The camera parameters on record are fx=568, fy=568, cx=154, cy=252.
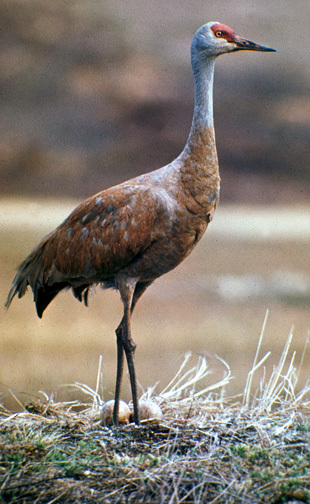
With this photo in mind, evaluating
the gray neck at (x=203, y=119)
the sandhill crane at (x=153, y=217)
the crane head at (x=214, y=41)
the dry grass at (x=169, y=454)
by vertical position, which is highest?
the crane head at (x=214, y=41)

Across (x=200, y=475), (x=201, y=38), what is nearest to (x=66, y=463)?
(x=200, y=475)

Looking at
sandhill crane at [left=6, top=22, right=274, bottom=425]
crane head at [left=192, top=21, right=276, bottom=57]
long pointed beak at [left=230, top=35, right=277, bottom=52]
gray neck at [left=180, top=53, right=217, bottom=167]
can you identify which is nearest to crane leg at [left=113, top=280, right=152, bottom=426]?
sandhill crane at [left=6, top=22, right=274, bottom=425]

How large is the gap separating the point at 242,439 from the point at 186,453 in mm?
358

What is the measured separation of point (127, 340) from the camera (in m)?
3.58

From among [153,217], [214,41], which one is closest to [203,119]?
[214,41]

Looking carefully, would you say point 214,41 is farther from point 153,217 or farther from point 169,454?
point 169,454

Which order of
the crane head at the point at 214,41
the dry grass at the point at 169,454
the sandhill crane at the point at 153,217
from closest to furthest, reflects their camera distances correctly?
the dry grass at the point at 169,454, the sandhill crane at the point at 153,217, the crane head at the point at 214,41

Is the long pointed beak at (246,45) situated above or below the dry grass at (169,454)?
above

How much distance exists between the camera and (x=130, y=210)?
10.9 feet

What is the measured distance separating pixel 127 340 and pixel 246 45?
1.97m

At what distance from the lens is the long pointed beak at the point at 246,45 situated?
3.46 metres

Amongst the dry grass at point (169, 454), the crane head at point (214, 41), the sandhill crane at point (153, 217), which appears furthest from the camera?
the crane head at point (214, 41)

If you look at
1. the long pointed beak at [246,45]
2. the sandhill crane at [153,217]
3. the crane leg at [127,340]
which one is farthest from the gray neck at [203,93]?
the crane leg at [127,340]

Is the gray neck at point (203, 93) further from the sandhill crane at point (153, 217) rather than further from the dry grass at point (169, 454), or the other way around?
the dry grass at point (169, 454)
